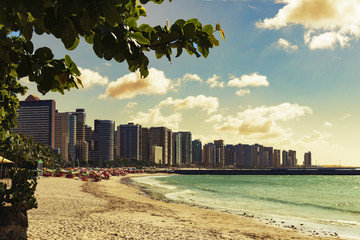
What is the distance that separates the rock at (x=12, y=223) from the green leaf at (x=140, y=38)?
9.32 meters

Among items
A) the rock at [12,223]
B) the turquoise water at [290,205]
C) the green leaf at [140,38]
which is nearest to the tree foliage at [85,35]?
the green leaf at [140,38]

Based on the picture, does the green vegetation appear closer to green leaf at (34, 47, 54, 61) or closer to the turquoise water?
green leaf at (34, 47, 54, 61)

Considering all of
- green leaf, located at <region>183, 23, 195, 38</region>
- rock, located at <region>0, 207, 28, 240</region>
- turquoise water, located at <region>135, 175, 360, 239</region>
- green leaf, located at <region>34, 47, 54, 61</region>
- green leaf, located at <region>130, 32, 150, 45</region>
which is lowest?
turquoise water, located at <region>135, 175, 360, 239</region>

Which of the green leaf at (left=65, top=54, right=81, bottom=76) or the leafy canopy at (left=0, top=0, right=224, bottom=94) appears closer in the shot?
the leafy canopy at (left=0, top=0, right=224, bottom=94)

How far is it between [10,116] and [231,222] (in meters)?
16.3

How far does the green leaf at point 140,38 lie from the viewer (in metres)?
2.59

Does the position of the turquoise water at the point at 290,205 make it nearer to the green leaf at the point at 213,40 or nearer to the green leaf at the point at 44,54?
the green leaf at the point at 213,40

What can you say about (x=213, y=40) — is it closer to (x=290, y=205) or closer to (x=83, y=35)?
(x=83, y=35)

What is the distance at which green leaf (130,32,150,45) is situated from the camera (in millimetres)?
2592

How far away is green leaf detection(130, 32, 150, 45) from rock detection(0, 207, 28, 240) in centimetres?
932

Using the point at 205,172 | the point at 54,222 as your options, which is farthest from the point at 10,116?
the point at 205,172

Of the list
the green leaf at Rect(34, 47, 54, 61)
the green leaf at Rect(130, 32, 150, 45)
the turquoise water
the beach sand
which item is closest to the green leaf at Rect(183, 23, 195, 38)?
the green leaf at Rect(130, 32, 150, 45)

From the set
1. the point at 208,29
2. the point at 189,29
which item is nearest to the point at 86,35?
the point at 189,29

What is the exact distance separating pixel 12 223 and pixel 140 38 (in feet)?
31.2
